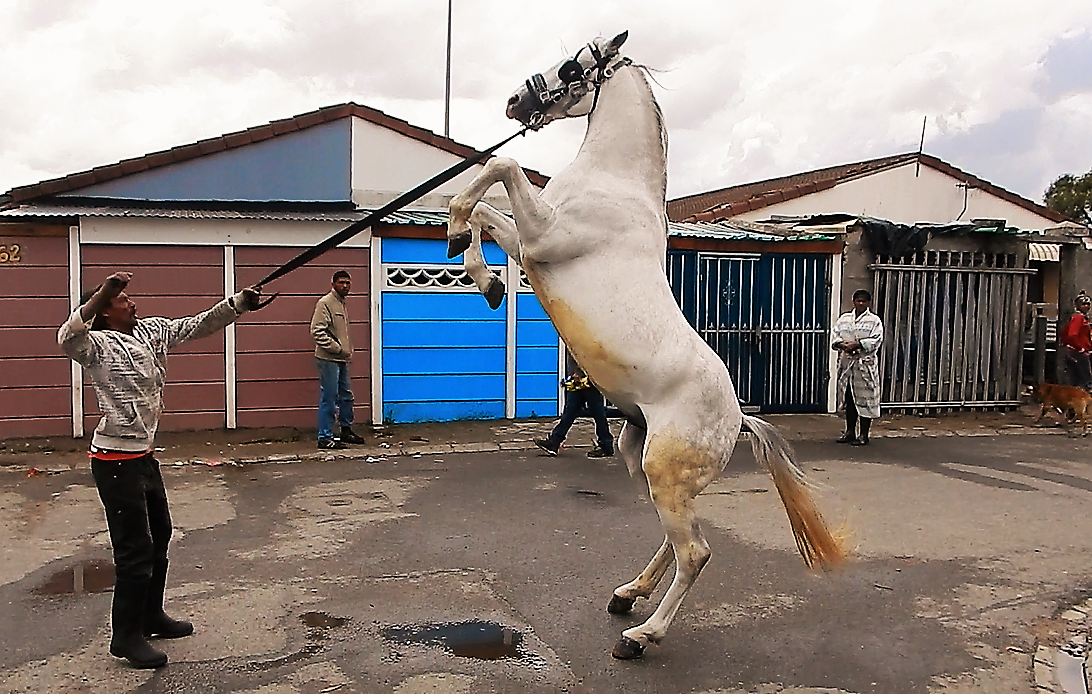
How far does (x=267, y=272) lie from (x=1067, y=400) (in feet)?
30.8

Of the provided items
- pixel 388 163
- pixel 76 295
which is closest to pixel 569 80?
pixel 388 163

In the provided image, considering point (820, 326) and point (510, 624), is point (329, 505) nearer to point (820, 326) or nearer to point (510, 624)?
point (510, 624)

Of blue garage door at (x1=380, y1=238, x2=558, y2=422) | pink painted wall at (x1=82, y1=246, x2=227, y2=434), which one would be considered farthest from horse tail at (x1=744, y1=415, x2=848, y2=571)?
pink painted wall at (x1=82, y1=246, x2=227, y2=434)

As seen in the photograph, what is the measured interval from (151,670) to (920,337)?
10619 mm

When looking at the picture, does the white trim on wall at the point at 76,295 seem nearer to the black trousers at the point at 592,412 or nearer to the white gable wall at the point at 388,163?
the white gable wall at the point at 388,163

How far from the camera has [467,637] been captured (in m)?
4.43

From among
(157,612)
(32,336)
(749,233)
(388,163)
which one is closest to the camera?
(157,612)

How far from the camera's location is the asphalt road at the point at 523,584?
407 centimetres

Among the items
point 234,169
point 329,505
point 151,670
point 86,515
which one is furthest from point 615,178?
point 234,169

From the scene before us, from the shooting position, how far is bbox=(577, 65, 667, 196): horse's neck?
404 centimetres

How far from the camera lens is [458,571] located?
549 cm

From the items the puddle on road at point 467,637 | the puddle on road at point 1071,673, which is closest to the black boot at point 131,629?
the puddle on road at point 467,637

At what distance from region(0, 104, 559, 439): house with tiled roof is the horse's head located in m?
6.49

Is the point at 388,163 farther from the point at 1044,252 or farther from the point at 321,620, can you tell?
the point at 1044,252
